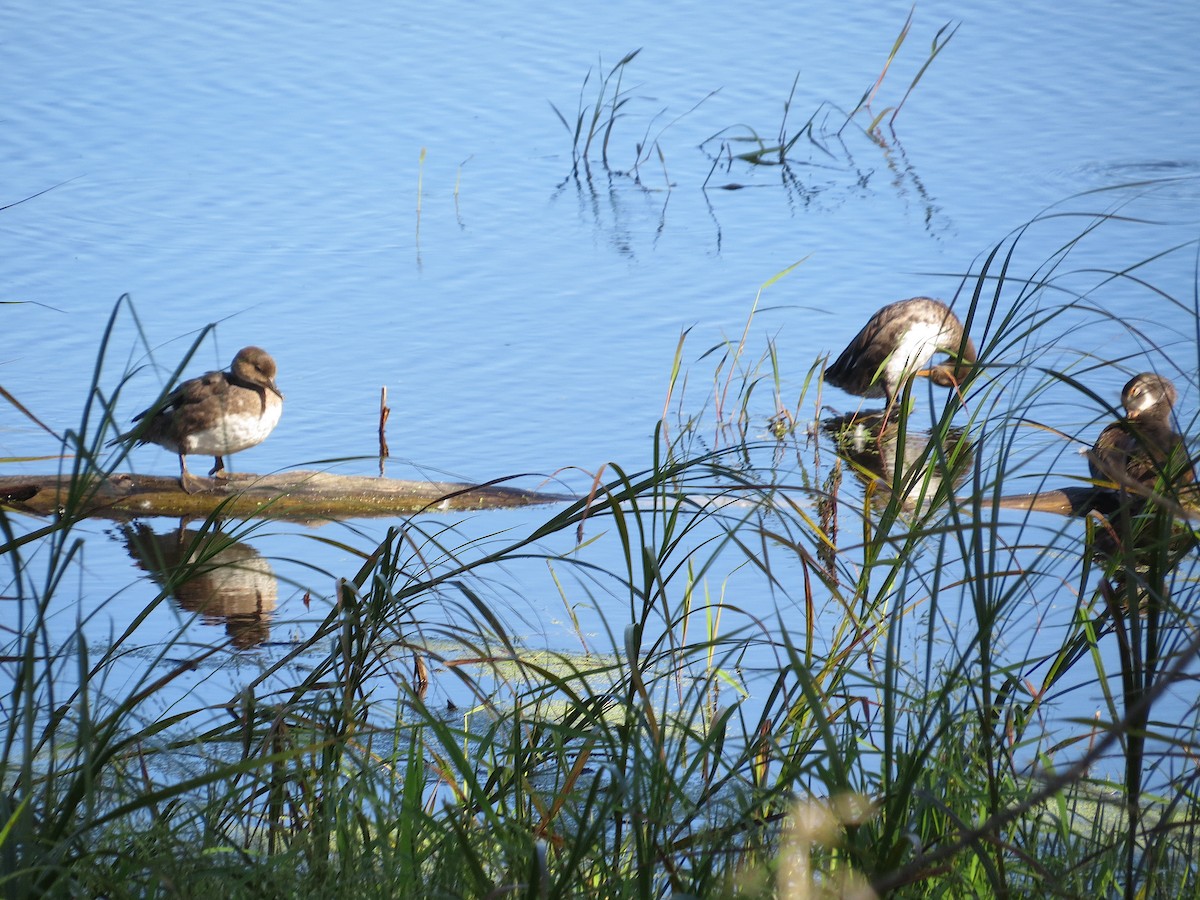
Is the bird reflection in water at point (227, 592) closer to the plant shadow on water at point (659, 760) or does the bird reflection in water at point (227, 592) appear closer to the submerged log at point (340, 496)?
the submerged log at point (340, 496)

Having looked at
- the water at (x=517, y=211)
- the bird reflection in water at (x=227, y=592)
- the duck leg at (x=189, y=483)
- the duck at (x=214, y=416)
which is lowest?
the bird reflection in water at (x=227, y=592)

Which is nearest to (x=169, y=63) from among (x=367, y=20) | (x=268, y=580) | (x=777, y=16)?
(x=367, y=20)

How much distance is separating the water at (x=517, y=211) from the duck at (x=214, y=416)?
21 cm

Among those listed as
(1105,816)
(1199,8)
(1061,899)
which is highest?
(1199,8)

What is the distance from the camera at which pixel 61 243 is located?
8648 millimetres

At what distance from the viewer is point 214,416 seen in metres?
5.73

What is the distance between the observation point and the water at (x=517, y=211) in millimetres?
6543

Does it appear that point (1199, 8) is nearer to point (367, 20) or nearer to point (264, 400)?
point (367, 20)

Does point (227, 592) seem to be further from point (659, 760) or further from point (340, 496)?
point (659, 760)

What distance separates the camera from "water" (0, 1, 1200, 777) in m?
6.54

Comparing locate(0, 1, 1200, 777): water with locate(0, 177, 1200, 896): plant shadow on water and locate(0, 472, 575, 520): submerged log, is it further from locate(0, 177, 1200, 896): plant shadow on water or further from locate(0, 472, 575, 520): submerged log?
locate(0, 177, 1200, 896): plant shadow on water

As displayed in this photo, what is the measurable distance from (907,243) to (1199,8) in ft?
20.9

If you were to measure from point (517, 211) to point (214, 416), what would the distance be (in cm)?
388

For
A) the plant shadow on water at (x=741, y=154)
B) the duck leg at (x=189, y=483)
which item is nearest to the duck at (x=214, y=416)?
the duck leg at (x=189, y=483)
